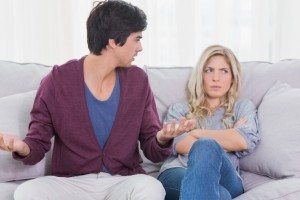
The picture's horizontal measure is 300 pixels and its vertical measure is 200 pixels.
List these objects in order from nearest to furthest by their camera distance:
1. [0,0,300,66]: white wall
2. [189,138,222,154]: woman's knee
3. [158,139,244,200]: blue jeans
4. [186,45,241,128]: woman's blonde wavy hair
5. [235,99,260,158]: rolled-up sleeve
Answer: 1. [158,139,244,200]: blue jeans
2. [189,138,222,154]: woman's knee
3. [235,99,260,158]: rolled-up sleeve
4. [186,45,241,128]: woman's blonde wavy hair
5. [0,0,300,66]: white wall

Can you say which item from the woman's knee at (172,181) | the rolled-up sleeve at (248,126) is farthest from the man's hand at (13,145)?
the rolled-up sleeve at (248,126)

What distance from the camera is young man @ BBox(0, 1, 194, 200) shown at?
1794 millimetres

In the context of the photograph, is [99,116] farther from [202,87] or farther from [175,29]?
[175,29]

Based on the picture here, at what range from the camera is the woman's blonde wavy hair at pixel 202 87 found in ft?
6.85

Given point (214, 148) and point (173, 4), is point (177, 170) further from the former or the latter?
point (173, 4)

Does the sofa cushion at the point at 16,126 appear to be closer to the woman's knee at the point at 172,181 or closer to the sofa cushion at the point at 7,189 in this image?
the sofa cushion at the point at 7,189

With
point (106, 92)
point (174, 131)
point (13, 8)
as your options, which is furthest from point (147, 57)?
point (174, 131)

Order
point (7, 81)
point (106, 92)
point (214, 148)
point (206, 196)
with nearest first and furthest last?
point (206, 196) < point (214, 148) < point (106, 92) < point (7, 81)

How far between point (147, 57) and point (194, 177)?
1.48m

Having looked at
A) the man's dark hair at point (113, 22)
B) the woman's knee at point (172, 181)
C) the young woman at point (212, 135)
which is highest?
the man's dark hair at point (113, 22)

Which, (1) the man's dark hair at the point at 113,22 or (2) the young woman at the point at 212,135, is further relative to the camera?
(1) the man's dark hair at the point at 113,22

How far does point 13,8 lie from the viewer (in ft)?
9.53

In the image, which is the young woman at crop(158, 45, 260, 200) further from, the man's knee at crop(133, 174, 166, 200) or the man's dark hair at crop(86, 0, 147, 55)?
the man's dark hair at crop(86, 0, 147, 55)

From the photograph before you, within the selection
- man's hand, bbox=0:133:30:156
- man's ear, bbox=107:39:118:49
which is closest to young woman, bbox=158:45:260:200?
man's ear, bbox=107:39:118:49
